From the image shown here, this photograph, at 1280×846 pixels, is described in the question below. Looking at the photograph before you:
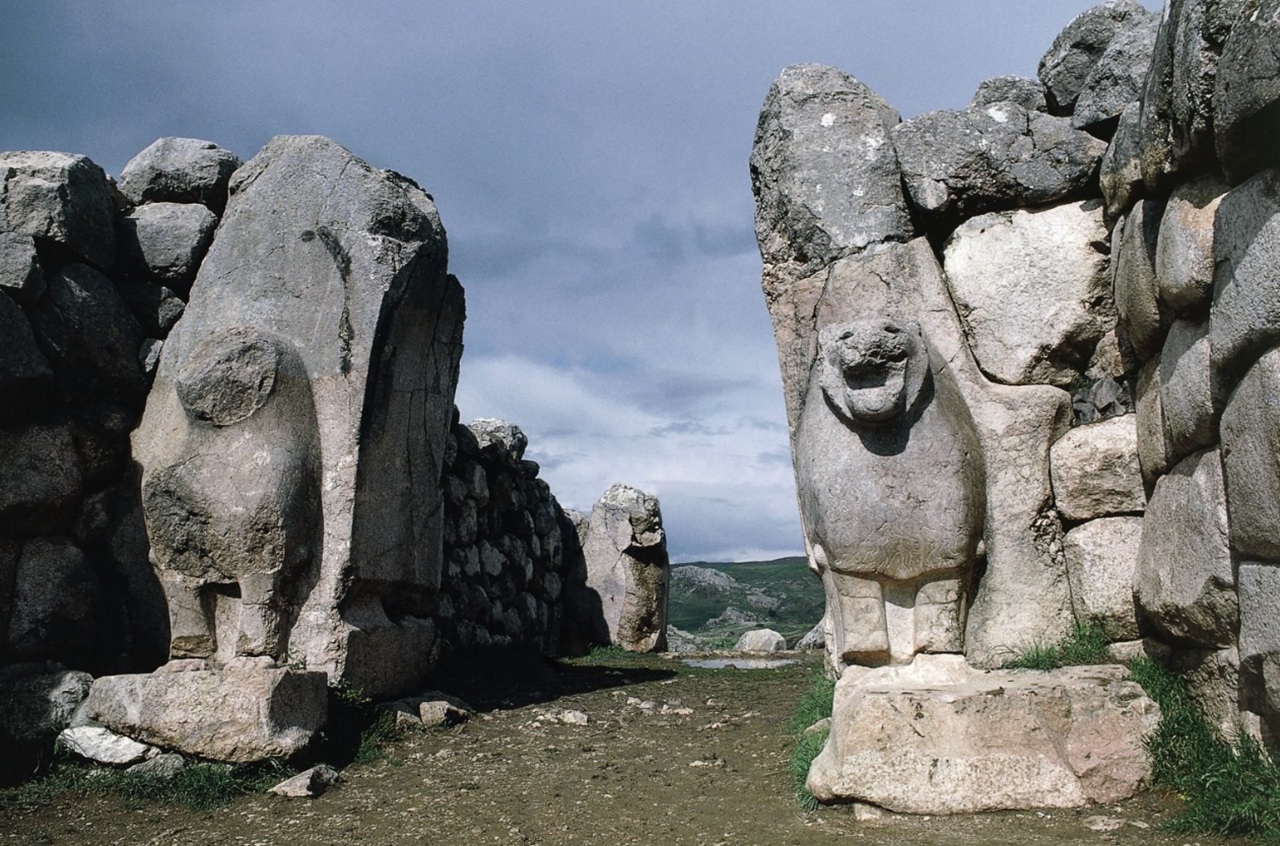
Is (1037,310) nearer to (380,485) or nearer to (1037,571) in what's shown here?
(1037,571)

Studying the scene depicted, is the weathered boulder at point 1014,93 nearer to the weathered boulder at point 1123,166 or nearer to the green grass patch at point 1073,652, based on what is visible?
the weathered boulder at point 1123,166

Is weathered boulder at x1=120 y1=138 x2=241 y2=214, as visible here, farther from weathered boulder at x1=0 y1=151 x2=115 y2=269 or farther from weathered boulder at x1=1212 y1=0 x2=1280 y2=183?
weathered boulder at x1=1212 y1=0 x2=1280 y2=183

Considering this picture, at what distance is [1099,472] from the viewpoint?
3777 mm

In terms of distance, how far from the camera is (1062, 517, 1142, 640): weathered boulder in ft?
12.0

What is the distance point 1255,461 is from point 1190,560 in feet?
1.71

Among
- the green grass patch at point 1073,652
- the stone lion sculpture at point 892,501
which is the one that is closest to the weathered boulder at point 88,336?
the stone lion sculpture at point 892,501

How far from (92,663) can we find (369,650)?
4.35 ft

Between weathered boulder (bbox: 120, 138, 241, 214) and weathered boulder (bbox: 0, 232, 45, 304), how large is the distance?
3.65ft

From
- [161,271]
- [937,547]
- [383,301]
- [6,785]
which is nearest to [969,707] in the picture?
[937,547]

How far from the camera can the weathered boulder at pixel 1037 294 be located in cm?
398

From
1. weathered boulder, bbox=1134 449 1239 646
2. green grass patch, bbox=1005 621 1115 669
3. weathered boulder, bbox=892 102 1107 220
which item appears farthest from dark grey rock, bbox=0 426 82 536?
weathered boulder, bbox=1134 449 1239 646

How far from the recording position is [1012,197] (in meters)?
4.15

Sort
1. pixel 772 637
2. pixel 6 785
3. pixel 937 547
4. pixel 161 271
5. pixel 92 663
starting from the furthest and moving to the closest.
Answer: pixel 772 637 → pixel 161 271 → pixel 92 663 → pixel 6 785 → pixel 937 547

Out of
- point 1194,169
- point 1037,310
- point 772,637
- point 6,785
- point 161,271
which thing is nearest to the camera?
point 1194,169
